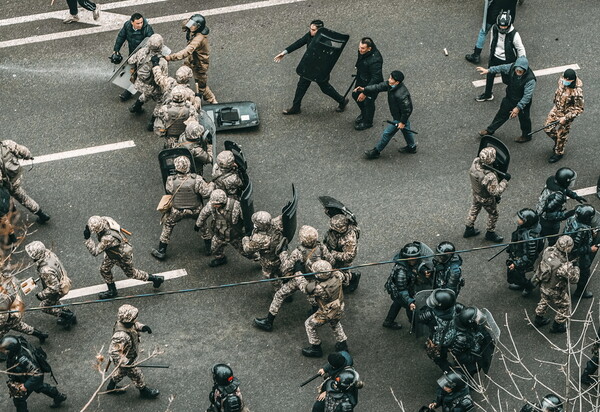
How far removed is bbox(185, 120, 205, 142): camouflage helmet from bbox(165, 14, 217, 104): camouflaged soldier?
1.87 meters

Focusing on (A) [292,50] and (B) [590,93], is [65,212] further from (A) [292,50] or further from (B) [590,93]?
(B) [590,93]

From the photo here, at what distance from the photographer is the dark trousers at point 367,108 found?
57.1ft

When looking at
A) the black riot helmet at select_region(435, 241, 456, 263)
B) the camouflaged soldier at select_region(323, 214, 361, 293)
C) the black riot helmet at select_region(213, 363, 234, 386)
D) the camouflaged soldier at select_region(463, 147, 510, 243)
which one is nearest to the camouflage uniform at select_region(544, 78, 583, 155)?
the camouflaged soldier at select_region(463, 147, 510, 243)

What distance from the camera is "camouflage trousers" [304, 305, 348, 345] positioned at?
14.0m

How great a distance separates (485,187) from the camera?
15.2 meters

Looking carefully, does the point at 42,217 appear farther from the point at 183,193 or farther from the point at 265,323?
the point at 265,323

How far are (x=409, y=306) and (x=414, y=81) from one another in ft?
19.2

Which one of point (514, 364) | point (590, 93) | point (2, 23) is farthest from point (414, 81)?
point (2, 23)

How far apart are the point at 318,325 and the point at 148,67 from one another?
18.9 feet

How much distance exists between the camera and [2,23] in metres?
19.8

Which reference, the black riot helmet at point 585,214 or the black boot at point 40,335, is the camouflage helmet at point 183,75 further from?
the black riot helmet at point 585,214

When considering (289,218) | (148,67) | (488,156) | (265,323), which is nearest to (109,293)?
(265,323)

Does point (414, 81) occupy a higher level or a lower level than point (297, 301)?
higher

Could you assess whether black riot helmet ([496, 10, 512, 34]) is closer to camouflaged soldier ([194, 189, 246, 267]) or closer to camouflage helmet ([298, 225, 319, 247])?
camouflage helmet ([298, 225, 319, 247])
